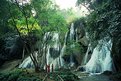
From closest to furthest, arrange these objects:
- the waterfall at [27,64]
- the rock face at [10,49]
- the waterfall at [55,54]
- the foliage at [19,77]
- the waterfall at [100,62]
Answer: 1. the foliage at [19,77]
2. the waterfall at [100,62]
3. the waterfall at [55,54]
4. the waterfall at [27,64]
5. the rock face at [10,49]

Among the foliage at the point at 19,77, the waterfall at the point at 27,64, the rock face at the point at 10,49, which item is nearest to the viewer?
the foliage at the point at 19,77

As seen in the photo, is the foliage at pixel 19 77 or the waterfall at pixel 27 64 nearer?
the foliage at pixel 19 77

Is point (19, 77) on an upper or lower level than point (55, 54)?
lower

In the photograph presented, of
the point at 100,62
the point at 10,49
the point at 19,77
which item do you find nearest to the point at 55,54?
the point at 100,62

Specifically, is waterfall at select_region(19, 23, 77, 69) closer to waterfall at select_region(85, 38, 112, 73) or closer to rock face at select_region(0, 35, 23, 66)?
waterfall at select_region(85, 38, 112, 73)

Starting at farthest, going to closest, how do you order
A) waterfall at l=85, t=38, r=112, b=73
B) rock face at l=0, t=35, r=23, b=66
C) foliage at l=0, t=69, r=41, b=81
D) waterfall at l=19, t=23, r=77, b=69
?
1. rock face at l=0, t=35, r=23, b=66
2. waterfall at l=19, t=23, r=77, b=69
3. waterfall at l=85, t=38, r=112, b=73
4. foliage at l=0, t=69, r=41, b=81

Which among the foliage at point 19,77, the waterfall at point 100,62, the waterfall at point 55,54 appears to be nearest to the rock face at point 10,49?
the waterfall at point 55,54

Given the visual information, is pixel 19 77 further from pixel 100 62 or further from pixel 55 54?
pixel 55 54

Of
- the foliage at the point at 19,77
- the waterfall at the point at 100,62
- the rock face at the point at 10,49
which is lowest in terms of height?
the foliage at the point at 19,77

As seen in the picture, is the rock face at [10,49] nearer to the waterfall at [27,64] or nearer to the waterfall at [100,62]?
the waterfall at [27,64]

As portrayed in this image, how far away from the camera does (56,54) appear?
26906mm

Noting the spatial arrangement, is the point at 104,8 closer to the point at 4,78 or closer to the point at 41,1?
the point at 41,1

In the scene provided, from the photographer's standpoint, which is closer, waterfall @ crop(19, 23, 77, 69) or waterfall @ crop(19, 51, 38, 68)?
waterfall @ crop(19, 23, 77, 69)

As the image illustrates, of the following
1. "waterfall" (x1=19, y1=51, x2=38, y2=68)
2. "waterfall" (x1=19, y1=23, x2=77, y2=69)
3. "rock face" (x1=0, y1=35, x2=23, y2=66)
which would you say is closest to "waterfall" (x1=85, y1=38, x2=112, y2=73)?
"waterfall" (x1=19, y1=23, x2=77, y2=69)
